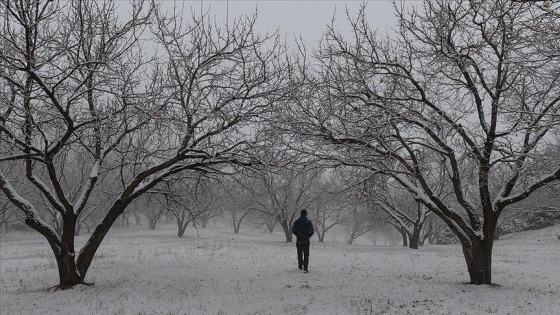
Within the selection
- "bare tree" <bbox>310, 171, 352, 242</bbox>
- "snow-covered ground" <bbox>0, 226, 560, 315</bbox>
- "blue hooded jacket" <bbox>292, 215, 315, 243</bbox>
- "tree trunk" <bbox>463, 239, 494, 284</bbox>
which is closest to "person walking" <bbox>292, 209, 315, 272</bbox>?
"blue hooded jacket" <bbox>292, 215, 315, 243</bbox>

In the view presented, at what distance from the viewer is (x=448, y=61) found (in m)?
9.11

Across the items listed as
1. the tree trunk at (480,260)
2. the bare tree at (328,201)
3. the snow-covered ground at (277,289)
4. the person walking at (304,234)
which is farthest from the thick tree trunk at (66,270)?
the bare tree at (328,201)

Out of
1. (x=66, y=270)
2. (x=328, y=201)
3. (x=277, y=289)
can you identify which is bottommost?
(x=277, y=289)

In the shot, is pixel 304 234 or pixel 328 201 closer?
pixel 304 234

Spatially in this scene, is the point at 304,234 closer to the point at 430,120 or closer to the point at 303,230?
the point at 303,230

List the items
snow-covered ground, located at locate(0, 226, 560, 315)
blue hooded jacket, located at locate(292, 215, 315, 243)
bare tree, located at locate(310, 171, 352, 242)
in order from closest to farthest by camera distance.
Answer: snow-covered ground, located at locate(0, 226, 560, 315) < blue hooded jacket, located at locate(292, 215, 315, 243) < bare tree, located at locate(310, 171, 352, 242)

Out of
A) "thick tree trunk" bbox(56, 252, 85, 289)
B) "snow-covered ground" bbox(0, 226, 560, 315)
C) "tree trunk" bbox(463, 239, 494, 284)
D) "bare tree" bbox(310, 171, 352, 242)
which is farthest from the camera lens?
"bare tree" bbox(310, 171, 352, 242)

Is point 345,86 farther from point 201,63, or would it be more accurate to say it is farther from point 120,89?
point 120,89

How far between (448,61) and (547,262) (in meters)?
12.3

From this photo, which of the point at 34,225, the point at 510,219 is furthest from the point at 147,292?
the point at 510,219

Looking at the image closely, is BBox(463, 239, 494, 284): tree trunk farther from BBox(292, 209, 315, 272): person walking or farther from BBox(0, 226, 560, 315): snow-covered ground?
BBox(292, 209, 315, 272): person walking

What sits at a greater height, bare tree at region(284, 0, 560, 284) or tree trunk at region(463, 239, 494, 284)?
bare tree at region(284, 0, 560, 284)

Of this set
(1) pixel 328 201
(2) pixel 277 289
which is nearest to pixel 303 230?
(2) pixel 277 289

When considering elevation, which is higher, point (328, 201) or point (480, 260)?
point (328, 201)
